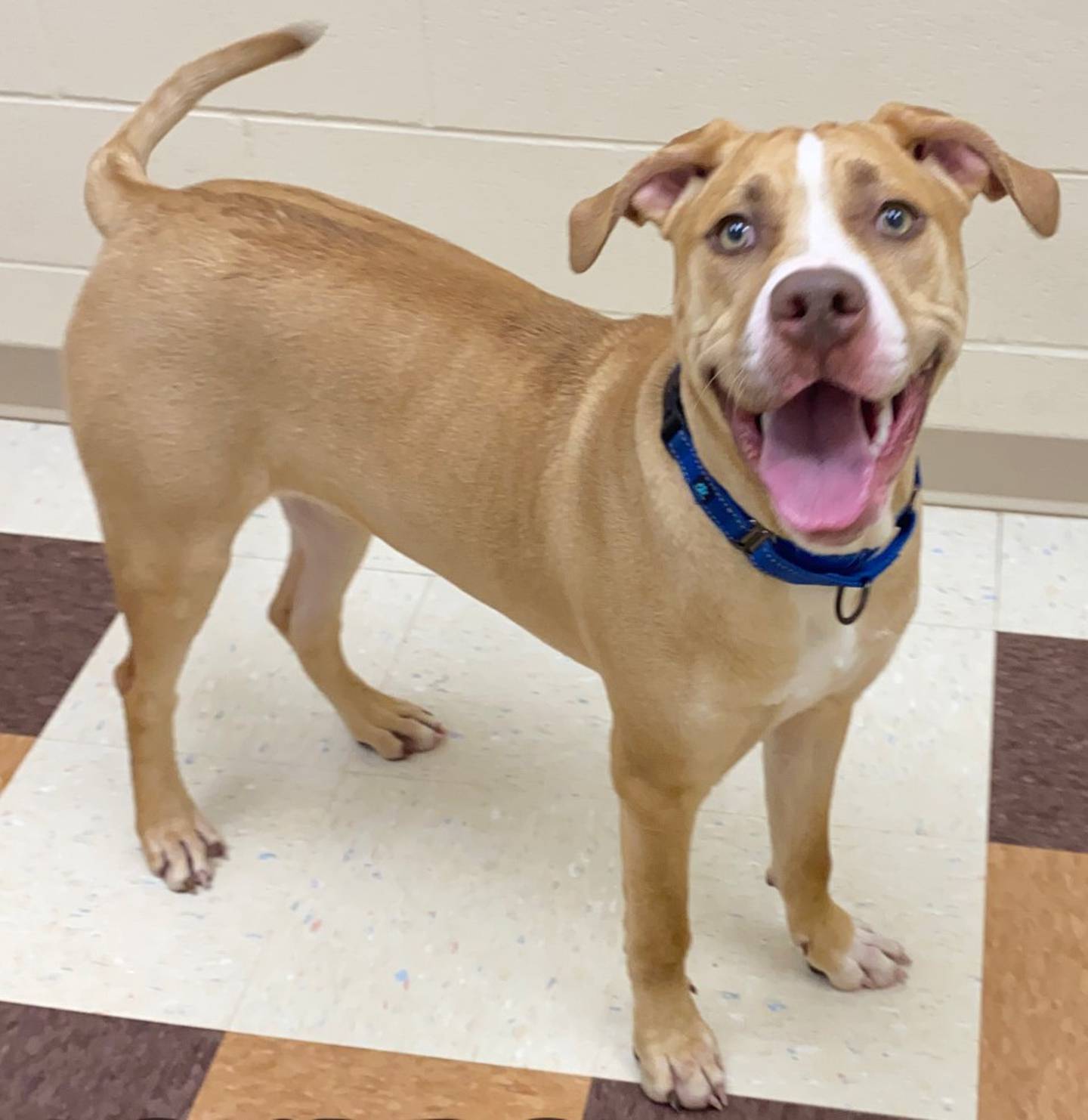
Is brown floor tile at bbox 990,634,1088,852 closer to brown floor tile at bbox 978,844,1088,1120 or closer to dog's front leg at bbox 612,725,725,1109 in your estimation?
brown floor tile at bbox 978,844,1088,1120

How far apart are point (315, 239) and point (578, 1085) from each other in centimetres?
106

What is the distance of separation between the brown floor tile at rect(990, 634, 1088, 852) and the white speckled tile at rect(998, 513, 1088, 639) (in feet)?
0.17

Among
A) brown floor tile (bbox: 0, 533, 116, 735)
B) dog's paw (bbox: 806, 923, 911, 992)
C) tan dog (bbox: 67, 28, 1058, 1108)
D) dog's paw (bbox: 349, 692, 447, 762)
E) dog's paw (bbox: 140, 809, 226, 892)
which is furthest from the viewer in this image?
brown floor tile (bbox: 0, 533, 116, 735)

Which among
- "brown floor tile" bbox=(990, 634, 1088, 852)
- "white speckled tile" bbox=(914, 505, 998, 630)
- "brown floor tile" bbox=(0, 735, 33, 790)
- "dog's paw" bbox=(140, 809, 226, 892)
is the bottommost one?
"brown floor tile" bbox=(0, 735, 33, 790)

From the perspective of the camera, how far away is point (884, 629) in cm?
152

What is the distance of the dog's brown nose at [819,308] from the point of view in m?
1.17

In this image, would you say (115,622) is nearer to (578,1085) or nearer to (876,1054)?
(578,1085)

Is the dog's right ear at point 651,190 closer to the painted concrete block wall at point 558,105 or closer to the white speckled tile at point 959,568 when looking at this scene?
the painted concrete block wall at point 558,105

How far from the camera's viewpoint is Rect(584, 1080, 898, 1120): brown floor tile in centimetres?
171

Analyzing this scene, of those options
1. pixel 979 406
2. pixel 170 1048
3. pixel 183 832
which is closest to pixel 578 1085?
pixel 170 1048

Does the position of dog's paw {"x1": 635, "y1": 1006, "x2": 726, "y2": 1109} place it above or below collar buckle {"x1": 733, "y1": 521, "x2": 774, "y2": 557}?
below

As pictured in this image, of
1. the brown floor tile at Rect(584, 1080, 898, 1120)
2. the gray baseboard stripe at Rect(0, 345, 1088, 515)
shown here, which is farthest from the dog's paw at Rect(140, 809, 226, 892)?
the gray baseboard stripe at Rect(0, 345, 1088, 515)

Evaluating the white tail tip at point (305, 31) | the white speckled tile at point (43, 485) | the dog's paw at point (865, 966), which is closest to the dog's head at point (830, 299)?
the white tail tip at point (305, 31)

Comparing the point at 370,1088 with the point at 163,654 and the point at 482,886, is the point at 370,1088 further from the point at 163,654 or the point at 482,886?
the point at 163,654
